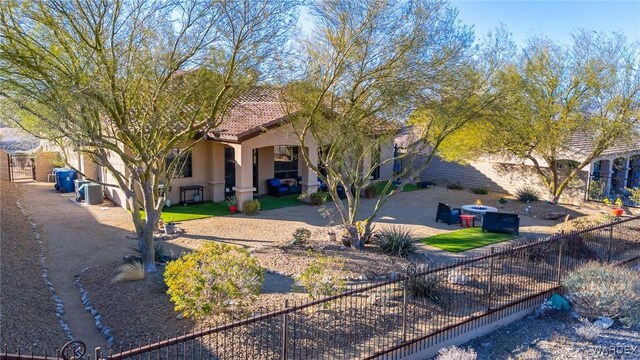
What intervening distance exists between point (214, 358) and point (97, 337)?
8.34 feet

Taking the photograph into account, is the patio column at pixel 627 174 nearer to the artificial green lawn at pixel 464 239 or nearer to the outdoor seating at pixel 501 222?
the outdoor seating at pixel 501 222

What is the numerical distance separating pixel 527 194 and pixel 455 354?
1859 centimetres

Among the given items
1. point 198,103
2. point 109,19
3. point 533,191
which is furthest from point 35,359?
point 533,191

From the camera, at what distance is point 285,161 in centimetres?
2417

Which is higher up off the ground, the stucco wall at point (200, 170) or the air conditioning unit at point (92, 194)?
the stucco wall at point (200, 170)

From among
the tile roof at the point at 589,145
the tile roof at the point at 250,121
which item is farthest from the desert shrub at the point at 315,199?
the tile roof at the point at 589,145

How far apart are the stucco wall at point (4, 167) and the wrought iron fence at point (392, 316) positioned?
2307 centimetres

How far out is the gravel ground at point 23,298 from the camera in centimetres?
756

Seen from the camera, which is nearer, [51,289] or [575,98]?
[51,289]

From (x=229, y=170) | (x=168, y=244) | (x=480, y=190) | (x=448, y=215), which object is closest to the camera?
(x=168, y=244)

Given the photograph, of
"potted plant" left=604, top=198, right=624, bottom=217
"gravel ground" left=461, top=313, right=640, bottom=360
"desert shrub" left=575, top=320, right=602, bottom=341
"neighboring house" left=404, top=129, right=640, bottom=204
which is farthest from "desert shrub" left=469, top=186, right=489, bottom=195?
"desert shrub" left=575, top=320, right=602, bottom=341

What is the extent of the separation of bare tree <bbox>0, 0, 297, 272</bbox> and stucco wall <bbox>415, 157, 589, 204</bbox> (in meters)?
18.1

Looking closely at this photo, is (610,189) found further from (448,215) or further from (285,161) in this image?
(285,161)

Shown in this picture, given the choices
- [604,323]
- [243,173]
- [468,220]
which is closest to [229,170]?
[243,173]
